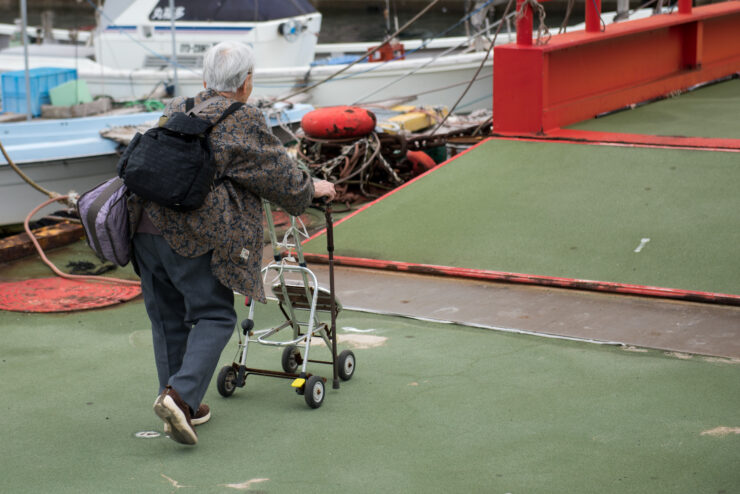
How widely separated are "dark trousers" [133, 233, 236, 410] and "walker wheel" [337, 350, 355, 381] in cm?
81

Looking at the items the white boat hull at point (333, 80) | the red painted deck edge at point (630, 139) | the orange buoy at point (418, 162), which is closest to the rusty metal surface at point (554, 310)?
the red painted deck edge at point (630, 139)

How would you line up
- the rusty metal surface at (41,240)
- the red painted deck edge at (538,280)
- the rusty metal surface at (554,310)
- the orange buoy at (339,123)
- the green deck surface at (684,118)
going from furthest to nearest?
the orange buoy at (339,123)
the green deck surface at (684,118)
the rusty metal surface at (41,240)
the red painted deck edge at (538,280)
the rusty metal surface at (554,310)

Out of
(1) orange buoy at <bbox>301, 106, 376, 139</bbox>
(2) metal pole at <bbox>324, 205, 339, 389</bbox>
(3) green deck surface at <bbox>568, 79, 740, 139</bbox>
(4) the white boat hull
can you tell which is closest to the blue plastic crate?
(1) orange buoy at <bbox>301, 106, 376, 139</bbox>

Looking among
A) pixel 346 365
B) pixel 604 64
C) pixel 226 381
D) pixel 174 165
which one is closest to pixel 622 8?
pixel 604 64

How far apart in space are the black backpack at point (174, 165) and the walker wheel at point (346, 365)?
1308 mm

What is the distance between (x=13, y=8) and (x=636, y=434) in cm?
5103

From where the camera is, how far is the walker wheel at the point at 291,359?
4.79m

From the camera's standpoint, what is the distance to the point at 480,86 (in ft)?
64.0

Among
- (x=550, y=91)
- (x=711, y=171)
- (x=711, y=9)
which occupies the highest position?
(x=711, y=9)

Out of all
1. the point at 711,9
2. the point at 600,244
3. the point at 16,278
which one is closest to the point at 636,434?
the point at 600,244

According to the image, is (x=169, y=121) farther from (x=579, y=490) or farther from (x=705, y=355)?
(x=705, y=355)

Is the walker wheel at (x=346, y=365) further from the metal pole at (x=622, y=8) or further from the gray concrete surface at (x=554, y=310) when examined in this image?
the metal pole at (x=622, y=8)

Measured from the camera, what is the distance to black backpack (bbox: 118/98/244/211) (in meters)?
3.69

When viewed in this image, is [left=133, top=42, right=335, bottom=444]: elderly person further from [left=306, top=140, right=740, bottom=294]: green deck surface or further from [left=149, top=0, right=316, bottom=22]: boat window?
[left=149, top=0, right=316, bottom=22]: boat window
